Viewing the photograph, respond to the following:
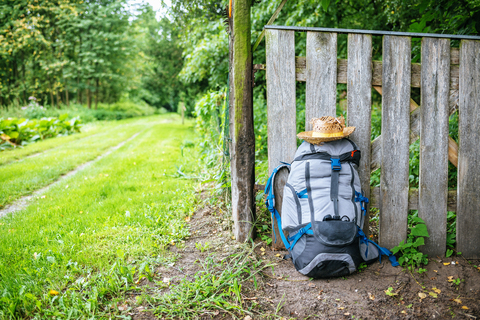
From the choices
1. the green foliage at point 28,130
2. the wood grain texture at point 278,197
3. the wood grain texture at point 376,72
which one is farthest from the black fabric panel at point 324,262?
the green foliage at point 28,130

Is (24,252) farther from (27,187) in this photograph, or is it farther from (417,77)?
(417,77)

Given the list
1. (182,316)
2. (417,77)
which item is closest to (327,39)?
(417,77)

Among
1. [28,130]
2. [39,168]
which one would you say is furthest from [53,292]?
[28,130]

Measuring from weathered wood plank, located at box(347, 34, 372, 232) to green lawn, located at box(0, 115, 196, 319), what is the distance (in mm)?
1809

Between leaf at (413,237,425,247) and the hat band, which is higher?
the hat band

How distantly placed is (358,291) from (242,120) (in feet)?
5.19

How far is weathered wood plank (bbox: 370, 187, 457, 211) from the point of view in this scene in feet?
8.68

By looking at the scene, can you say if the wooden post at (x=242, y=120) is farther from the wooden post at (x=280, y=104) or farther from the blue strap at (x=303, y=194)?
the blue strap at (x=303, y=194)

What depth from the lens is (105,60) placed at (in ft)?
69.2

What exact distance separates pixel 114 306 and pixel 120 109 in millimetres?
26887

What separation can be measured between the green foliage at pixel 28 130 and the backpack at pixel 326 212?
8.43m

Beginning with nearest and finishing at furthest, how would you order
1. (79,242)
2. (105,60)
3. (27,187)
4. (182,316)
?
(182,316) < (79,242) < (27,187) < (105,60)

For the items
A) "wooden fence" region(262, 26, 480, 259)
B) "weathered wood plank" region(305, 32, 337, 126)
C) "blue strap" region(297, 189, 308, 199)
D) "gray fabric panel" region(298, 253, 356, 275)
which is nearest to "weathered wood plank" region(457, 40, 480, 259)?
"wooden fence" region(262, 26, 480, 259)

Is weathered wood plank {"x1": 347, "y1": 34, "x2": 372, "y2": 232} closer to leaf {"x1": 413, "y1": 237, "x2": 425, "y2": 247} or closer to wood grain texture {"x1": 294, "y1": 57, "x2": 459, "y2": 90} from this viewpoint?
wood grain texture {"x1": 294, "y1": 57, "x2": 459, "y2": 90}
